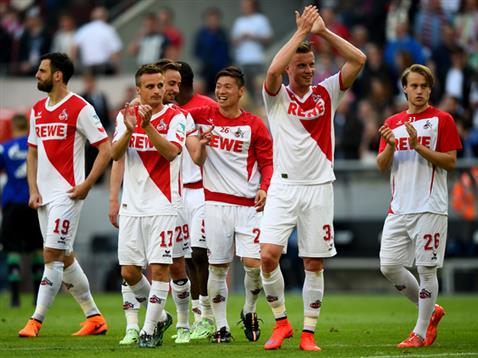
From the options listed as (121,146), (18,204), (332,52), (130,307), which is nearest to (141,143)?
(121,146)

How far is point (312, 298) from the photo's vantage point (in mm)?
11445

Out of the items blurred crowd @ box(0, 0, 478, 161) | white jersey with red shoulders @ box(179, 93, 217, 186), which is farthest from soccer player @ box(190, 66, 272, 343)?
blurred crowd @ box(0, 0, 478, 161)

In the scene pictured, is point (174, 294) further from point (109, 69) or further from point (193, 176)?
point (109, 69)

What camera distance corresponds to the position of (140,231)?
456 inches

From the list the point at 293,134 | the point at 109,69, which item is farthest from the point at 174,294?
the point at 109,69

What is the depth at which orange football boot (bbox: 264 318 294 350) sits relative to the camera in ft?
37.5

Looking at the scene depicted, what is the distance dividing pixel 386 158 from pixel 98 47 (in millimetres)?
16626

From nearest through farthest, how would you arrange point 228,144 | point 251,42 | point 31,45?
point 228,144, point 251,42, point 31,45

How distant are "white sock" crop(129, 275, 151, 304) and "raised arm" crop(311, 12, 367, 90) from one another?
2697mm

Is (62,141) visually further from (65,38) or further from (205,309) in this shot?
(65,38)

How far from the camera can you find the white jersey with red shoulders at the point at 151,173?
11.6 meters

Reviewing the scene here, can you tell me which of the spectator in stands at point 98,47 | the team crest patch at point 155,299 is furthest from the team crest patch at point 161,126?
the spectator in stands at point 98,47

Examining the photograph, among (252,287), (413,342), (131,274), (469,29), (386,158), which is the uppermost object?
(469,29)

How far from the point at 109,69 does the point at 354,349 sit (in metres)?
17.5
